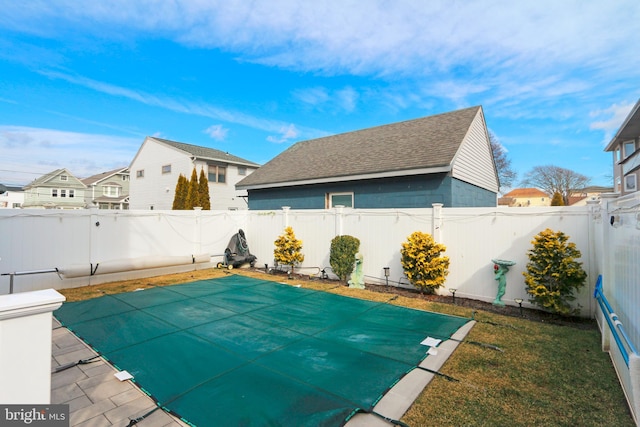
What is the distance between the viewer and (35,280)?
687 cm

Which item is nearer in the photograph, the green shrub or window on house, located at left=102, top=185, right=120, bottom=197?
the green shrub

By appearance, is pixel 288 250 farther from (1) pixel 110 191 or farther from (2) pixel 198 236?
(1) pixel 110 191

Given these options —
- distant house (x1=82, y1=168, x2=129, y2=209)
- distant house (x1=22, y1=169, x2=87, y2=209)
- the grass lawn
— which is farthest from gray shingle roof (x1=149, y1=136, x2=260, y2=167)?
distant house (x1=22, y1=169, x2=87, y2=209)

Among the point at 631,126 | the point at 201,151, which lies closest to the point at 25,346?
the point at 631,126

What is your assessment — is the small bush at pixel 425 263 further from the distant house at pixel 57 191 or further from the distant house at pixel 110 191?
the distant house at pixel 57 191

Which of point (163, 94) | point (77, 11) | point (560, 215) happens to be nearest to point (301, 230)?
point (560, 215)

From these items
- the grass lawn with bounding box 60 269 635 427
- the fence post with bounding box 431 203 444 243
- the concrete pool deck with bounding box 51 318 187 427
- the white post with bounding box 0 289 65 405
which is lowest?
the grass lawn with bounding box 60 269 635 427

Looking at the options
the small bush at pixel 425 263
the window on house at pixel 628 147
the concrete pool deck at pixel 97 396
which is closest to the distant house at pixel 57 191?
the concrete pool deck at pixel 97 396

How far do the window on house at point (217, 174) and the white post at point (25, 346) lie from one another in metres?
18.2

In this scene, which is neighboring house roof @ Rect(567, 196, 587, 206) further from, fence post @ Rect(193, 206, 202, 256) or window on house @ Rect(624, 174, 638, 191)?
fence post @ Rect(193, 206, 202, 256)

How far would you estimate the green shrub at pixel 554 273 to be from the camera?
488 centimetres

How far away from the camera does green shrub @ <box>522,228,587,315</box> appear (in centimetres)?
488

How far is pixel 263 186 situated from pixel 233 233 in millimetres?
2472

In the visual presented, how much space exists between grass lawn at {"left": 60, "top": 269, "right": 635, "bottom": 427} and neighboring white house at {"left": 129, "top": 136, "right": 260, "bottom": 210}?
646 inches
